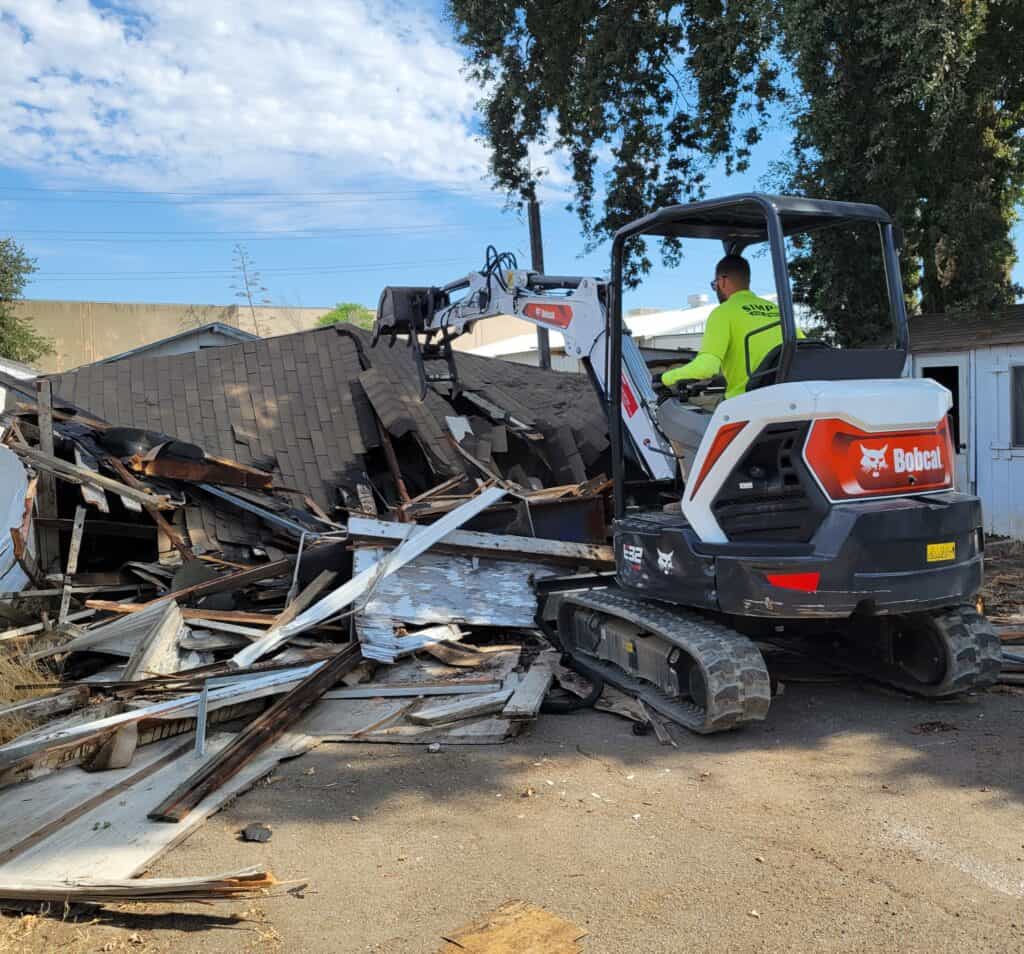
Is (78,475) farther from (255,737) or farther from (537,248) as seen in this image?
(537,248)

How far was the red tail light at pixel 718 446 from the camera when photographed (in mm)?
5379

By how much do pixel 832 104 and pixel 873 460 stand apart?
8697 millimetres

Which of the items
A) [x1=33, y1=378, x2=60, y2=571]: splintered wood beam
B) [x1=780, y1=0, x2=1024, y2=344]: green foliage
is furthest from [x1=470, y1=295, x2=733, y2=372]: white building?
[x1=33, y1=378, x2=60, y2=571]: splintered wood beam

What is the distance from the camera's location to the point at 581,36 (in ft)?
53.4

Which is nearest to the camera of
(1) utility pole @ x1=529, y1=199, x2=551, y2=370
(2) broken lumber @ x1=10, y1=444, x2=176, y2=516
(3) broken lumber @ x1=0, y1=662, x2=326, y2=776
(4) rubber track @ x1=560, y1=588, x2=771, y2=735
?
(3) broken lumber @ x1=0, y1=662, x2=326, y2=776

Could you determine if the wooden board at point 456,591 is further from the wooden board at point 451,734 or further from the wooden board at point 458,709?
the wooden board at point 451,734

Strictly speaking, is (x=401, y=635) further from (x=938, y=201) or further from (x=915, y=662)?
(x=938, y=201)

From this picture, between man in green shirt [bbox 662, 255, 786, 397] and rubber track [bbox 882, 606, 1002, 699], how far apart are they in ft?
6.25

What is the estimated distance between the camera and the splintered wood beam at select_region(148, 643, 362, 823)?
186 inches

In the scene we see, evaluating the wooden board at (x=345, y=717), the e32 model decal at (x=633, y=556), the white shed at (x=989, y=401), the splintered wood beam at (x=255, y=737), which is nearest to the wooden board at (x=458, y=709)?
the wooden board at (x=345, y=717)

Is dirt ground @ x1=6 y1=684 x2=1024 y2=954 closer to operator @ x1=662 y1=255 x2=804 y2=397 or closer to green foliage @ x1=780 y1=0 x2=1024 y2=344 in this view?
operator @ x1=662 y1=255 x2=804 y2=397

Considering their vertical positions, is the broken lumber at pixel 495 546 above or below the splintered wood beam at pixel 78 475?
below

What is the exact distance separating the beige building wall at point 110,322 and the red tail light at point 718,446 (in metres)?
40.5

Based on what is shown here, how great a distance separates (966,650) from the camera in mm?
5754
